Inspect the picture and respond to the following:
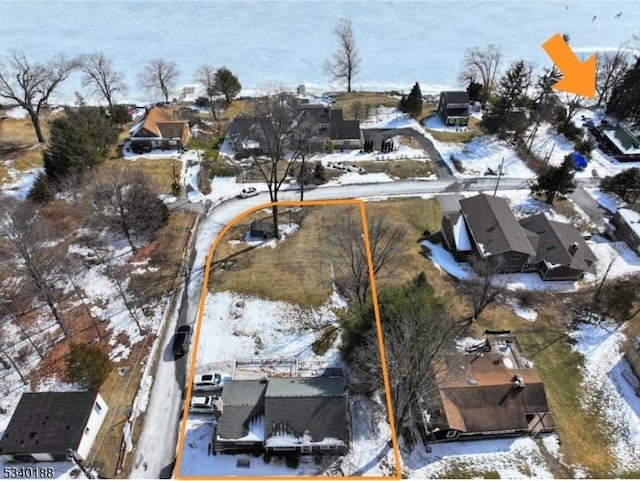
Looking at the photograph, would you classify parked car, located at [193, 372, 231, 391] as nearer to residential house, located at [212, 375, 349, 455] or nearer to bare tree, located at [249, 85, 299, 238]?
residential house, located at [212, 375, 349, 455]

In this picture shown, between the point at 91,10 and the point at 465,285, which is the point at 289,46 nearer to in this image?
the point at 91,10

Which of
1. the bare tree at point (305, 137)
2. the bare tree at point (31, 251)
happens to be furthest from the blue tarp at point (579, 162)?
the bare tree at point (31, 251)

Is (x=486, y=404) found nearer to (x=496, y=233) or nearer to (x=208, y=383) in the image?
(x=496, y=233)

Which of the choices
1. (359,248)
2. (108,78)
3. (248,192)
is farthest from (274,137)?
(108,78)

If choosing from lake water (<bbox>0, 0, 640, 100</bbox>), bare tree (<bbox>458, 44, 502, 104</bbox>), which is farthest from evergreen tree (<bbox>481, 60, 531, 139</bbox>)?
lake water (<bbox>0, 0, 640, 100</bbox>)

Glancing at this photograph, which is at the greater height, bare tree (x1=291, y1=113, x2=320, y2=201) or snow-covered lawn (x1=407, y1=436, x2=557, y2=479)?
bare tree (x1=291, y1=113, x2=320, y2=201)

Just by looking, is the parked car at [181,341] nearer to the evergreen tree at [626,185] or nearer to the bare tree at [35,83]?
the bare tree at [35,83]
